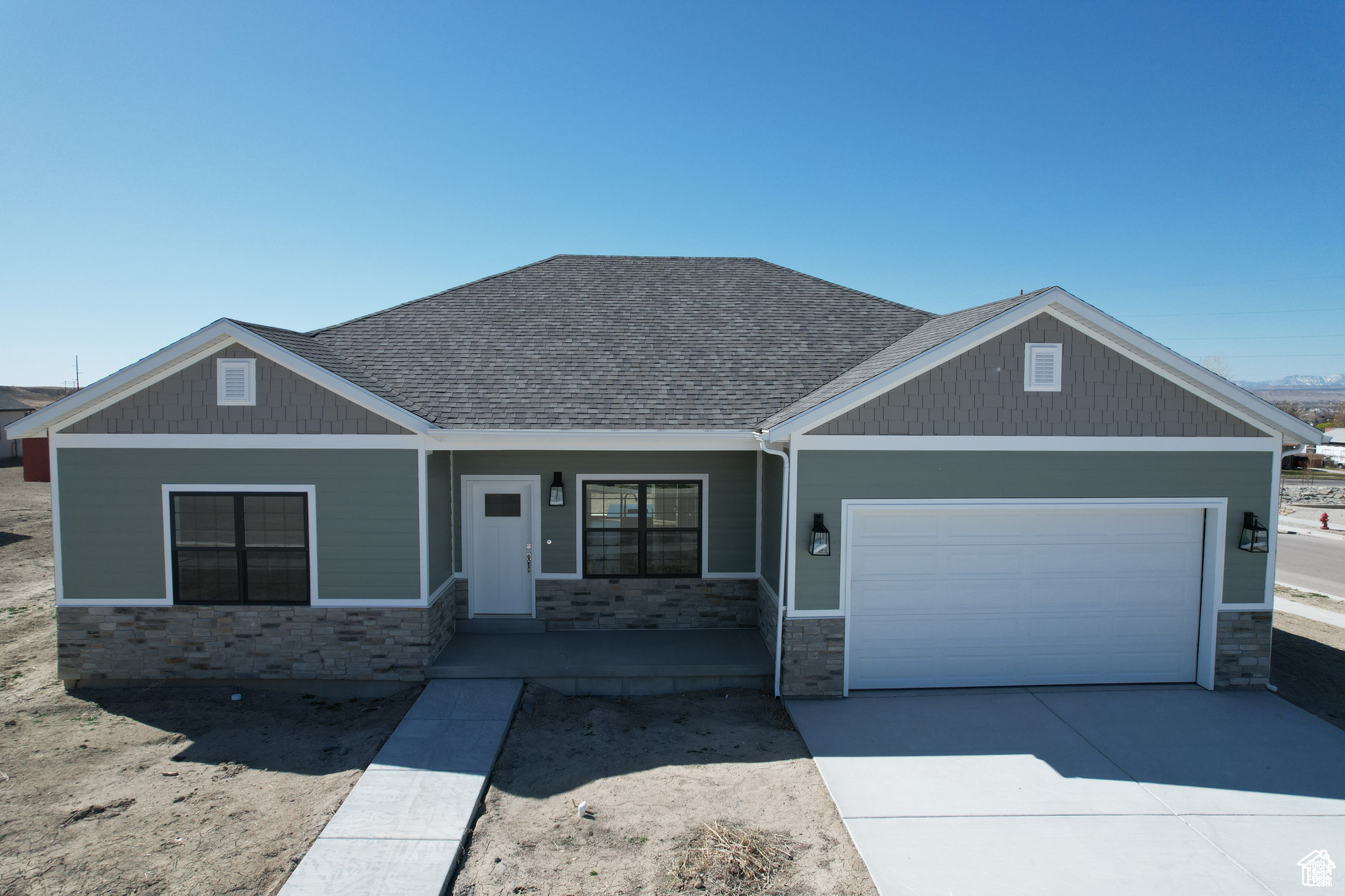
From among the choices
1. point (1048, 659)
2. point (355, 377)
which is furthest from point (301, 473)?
point (1048, 659)

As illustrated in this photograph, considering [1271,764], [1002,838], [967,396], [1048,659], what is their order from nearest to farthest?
[1002,838]
[1271,764]
[967,396]
[1048,659]

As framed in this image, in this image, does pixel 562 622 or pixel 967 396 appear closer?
pixel 967 396

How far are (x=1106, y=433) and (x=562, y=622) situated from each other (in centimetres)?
721

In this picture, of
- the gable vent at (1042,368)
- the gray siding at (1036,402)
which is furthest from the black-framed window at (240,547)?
the gable vent at (1042,368)

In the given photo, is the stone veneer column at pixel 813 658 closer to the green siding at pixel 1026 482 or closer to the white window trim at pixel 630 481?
the green siding at pixel 1026 482

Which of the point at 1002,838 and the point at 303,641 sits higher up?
the point at 303,641

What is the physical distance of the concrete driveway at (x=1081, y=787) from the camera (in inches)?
207

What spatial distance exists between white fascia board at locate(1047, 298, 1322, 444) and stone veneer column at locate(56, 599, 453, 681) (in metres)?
8.25

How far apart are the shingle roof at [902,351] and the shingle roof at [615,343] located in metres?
0.35

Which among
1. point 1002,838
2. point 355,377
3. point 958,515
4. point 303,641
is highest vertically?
point 355,377

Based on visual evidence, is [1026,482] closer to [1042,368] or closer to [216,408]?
[1042,368]

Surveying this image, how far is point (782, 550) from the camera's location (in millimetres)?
→ 8172

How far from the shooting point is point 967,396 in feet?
26.4

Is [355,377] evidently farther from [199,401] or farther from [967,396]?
[967,396]
